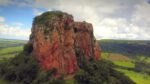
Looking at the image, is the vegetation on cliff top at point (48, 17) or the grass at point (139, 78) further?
the grass at point (139, 78)

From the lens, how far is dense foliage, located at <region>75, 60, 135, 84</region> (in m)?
80.8

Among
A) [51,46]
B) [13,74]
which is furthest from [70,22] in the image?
[13,74]

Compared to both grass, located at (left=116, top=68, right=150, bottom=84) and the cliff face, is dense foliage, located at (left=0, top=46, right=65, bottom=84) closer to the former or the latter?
the cliff face

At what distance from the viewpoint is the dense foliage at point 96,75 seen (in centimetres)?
8084

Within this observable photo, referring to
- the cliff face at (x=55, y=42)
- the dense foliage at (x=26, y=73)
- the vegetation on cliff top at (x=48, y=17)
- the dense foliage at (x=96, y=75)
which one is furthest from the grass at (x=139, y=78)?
the vegetation on cliff top at (x=48, y=17)

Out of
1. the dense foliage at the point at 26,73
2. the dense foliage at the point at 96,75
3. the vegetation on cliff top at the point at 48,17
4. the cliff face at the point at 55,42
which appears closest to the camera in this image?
the dense foliage at the point at 26,73

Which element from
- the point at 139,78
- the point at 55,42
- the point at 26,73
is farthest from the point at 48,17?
the point at 139,78

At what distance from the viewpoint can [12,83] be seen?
8525 cm

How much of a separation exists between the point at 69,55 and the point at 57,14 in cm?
1305

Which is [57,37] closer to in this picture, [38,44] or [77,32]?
[38,44]

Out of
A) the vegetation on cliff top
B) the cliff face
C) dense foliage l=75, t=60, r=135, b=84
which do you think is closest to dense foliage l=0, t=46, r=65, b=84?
the cliff face

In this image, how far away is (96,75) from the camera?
84.7m

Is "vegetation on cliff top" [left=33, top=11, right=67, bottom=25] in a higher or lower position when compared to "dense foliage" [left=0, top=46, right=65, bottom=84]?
higher

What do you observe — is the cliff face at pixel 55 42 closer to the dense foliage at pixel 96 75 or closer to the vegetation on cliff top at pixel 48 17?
the vegetation on cliff top at pixel 48 17
